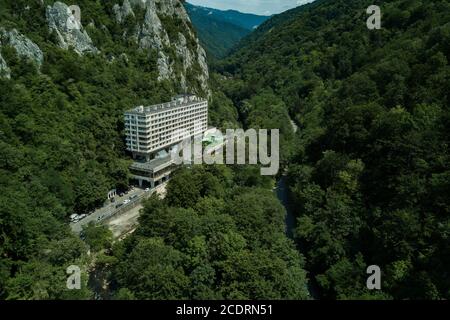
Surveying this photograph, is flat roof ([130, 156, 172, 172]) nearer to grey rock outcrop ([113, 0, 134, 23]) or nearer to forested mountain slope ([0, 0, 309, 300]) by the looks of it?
forested mountain slope ([0, 0, 309, 300])

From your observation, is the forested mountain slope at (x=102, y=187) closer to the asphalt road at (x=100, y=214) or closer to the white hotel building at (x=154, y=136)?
the asphalt road at (x=100, y=214)

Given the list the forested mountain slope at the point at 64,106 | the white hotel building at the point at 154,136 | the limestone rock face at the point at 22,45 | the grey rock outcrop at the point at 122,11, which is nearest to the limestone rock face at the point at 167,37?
the grey rock outcrop at the point at 122,11

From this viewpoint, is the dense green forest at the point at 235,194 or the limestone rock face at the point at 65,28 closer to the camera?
the dense green forest at the point at 235,194

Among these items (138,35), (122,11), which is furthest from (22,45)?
(122,11)

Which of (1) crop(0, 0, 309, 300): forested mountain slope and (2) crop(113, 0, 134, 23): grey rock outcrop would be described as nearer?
(1) crop(0, 0, 309, 300): forested mountain slope

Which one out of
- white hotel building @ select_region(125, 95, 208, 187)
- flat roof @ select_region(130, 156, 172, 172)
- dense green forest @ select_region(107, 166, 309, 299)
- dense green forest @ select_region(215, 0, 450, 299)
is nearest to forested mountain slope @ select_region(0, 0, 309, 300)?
dense green forest @ select_region(107, 166, 309, 299)
